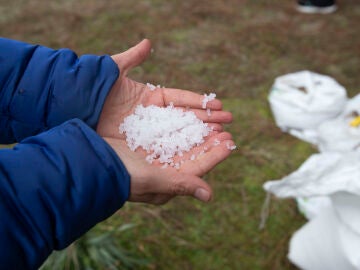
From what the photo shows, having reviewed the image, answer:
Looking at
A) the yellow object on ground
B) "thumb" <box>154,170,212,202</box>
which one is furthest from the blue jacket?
the yellow object on ground

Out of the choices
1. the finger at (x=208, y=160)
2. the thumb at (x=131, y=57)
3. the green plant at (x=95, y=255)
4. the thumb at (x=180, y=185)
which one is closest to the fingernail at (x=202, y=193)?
the thumb at (x=180, y=185)

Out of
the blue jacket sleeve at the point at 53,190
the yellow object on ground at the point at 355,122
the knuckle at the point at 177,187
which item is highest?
the blue jacket sleeve at the point at 53,190

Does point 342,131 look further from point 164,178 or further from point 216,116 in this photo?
point 164,178

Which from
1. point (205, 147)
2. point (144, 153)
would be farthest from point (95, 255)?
point (205, 147)

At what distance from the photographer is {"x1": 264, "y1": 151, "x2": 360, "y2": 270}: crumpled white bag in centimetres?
195

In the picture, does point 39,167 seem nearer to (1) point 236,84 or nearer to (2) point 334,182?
(2) point 334,182

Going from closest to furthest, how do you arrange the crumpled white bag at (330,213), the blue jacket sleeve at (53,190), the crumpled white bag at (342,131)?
1. the blue jacket sleeve at (53,190)
2. the crumpled white bag at (330,213)
3. the crumpled white bag at (342,131)

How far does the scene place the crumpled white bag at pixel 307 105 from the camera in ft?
10.5

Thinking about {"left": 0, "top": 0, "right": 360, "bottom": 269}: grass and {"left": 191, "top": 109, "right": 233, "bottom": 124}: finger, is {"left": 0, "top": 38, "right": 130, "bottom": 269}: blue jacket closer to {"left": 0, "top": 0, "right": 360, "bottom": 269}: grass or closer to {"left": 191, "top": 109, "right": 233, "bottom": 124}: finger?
{"left": 191, "top": 109, "right": 233, "bottom": 124}: finger

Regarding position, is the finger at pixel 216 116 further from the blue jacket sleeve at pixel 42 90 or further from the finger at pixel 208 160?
the blue jacket sleeve at pixel 42 90

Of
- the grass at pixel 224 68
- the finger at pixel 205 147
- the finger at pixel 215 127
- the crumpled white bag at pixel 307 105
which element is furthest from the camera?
the crumpled white bag at pixel 307 105

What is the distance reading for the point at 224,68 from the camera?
389 centimetres

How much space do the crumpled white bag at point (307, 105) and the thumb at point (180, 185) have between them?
1.87m

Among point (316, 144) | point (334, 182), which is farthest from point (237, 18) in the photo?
point (334, 182)
